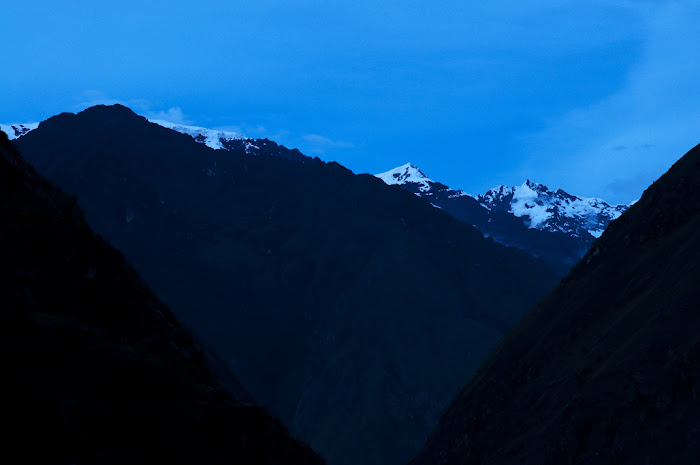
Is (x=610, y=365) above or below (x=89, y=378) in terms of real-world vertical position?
above

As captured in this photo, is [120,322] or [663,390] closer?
[120,322]

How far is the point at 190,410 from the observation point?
144 feet

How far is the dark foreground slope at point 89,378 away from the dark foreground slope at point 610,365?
2723 cm

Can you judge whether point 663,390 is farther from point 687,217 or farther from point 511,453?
point 687,217

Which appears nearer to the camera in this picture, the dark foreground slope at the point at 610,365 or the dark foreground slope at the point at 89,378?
the dark foreground slope at the point at 89,378

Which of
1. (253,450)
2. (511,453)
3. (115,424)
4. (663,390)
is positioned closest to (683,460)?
(663,390)

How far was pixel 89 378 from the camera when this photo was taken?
4197 centimetres

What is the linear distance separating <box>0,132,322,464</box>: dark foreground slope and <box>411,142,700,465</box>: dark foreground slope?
2723 cm

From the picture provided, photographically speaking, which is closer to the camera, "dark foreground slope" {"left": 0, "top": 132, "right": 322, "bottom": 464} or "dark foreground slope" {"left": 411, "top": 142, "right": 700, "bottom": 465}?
"dark foreground slope" {"left": 0, "top": 132, "right": 322, "bottom": 464}

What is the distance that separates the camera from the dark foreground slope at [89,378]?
38094mm

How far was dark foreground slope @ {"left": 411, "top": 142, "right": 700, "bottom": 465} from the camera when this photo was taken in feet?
214

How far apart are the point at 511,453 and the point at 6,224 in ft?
163

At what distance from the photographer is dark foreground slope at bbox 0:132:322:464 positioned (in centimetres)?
3809

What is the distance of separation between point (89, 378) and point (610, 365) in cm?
4816
